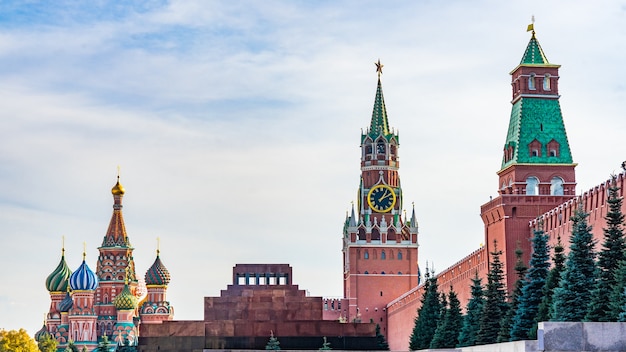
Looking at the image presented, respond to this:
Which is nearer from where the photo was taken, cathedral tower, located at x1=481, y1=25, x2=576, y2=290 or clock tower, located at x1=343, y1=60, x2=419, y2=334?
cathedral tower, located at x1=481, y1=25, x2=576, y2=290

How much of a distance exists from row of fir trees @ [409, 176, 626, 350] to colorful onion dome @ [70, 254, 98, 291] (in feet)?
279

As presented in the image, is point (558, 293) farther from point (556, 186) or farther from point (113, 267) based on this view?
point (113, 267)

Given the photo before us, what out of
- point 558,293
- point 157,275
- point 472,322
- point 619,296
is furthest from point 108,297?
point 619,296

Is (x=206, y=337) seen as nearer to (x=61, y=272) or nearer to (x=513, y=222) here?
(x=513, y=222)

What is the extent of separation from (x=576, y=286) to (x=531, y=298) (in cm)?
439

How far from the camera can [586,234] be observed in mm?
28688

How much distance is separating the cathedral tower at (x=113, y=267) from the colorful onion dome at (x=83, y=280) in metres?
1.83

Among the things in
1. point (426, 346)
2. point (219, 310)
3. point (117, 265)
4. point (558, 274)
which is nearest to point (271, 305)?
point (219, 310)

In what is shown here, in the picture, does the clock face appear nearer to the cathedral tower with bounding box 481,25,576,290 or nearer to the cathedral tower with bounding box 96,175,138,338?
the cathedral tower with bounding box 96,175,138,338

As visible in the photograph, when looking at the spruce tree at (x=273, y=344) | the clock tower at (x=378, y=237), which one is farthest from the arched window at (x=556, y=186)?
the clock tower at (x=378, y=237)

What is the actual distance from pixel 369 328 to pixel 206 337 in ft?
20.7

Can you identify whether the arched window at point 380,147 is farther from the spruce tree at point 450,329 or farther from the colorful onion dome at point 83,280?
the spruce tree at point 450,329

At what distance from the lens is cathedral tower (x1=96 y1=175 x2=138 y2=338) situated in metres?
125

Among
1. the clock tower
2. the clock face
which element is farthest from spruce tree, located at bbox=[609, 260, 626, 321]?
the clock face
